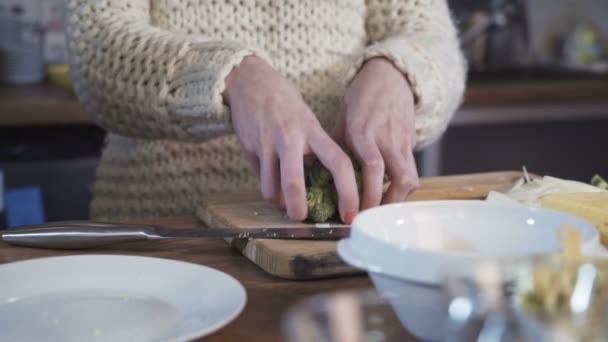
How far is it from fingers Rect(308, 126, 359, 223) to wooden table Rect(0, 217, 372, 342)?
0.10m

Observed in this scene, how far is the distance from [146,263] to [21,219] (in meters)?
1.23

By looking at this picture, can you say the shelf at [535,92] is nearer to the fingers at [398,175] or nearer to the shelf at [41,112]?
the shelf at [41,112]

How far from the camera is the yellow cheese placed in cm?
70

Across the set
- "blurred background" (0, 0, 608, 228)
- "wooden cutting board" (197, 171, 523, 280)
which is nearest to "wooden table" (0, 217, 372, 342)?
"wooden cutting board" (197, 171, 523, 280)

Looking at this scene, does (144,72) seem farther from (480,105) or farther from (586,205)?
(480,105)

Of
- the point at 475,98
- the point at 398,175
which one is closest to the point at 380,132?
the point at 398,175

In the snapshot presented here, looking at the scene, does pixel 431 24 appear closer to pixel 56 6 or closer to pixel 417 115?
pixel 417 115

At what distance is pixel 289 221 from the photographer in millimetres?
836

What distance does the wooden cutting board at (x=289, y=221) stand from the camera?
2.29 ft

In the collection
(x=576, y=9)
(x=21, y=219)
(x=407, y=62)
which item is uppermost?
(x=407, y=62)

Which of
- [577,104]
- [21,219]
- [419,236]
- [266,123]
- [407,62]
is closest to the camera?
[419,236]

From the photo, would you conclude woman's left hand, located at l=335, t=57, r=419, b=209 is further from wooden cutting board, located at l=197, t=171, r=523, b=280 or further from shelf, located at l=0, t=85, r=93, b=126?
shelf, located at l=0, t=85, r=93, b=126

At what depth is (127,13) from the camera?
103 centimetres

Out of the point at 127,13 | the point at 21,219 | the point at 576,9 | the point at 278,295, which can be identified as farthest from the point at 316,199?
the point at 576,9
